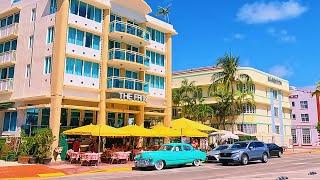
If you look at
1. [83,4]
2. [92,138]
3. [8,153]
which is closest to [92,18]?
[83,4]

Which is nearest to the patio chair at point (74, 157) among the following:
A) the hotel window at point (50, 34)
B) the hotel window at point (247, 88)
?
the hotel window at point (50, 34)

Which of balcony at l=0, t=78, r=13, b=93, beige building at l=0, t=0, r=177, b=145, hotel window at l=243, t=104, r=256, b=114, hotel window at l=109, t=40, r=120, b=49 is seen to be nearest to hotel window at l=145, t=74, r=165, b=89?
beige building at l=0, t=0, r=177, b=145

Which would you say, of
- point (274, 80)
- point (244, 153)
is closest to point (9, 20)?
point (244, 153)

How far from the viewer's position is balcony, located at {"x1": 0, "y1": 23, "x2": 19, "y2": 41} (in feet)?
116

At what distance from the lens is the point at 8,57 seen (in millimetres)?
35625

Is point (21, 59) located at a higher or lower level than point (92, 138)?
higher

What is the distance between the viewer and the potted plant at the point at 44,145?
27.3 metres

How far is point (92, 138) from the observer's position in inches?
1259

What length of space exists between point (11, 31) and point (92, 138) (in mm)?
13952

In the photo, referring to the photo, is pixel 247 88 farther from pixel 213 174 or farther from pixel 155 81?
pixel 213 174

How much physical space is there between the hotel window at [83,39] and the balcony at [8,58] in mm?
7293

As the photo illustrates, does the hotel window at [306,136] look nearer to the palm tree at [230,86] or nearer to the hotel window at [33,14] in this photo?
the palm tree at [230,86]

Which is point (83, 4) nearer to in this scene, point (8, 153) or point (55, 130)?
point (55, 130)

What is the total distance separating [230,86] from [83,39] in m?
25.7
